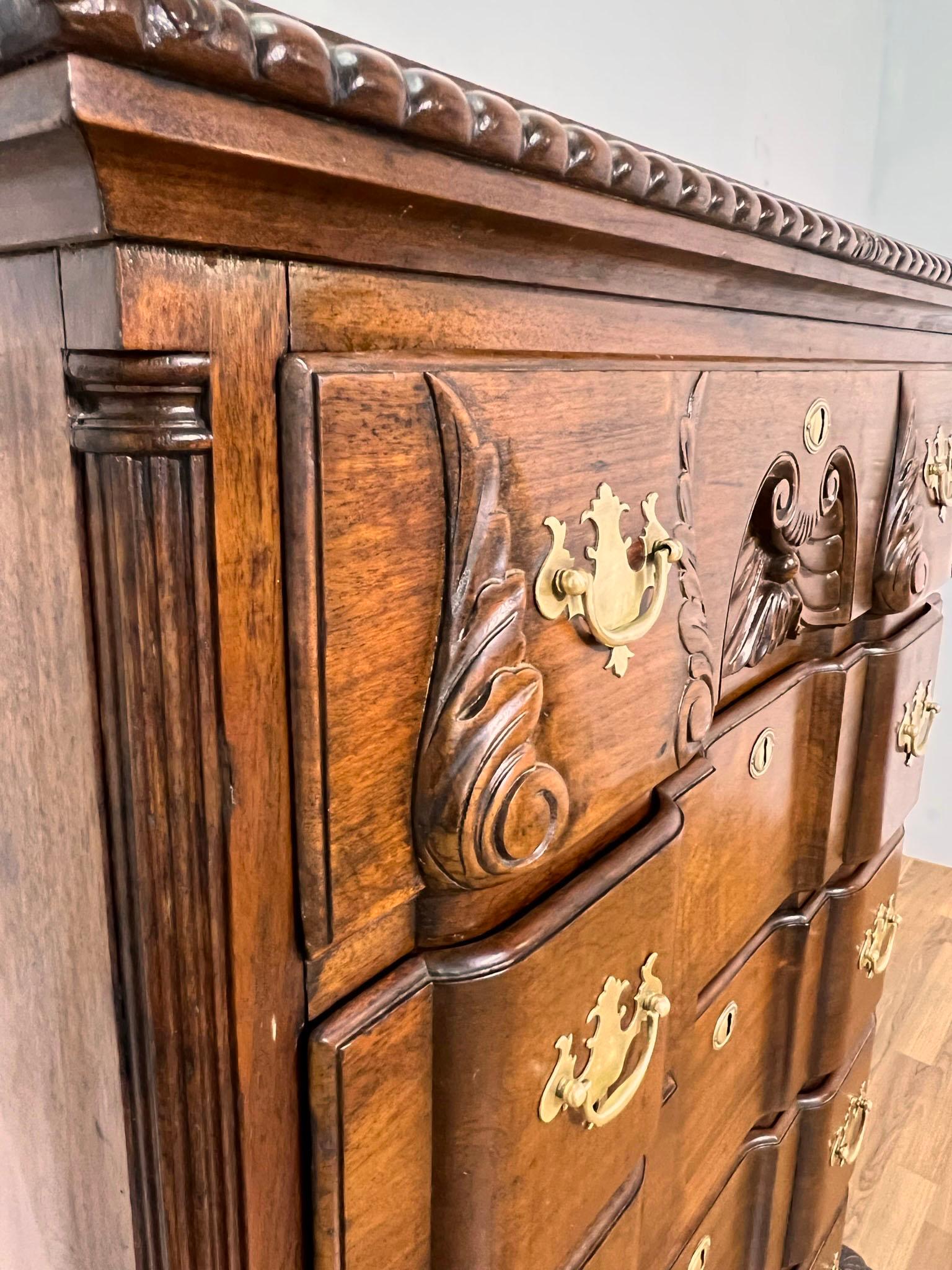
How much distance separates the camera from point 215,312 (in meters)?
0.26

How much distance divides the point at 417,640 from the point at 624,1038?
261mm

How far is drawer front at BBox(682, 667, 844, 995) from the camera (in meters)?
0.62

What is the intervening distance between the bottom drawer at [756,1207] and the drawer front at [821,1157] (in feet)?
0.05

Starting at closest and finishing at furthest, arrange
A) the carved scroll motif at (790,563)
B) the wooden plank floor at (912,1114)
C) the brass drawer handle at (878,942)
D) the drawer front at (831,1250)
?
1. the carved scroll motif at (790,563)
2. the brass drawer handle at (878,942)
3. the drawer front at (831,1250)
4. the wooden plank floor at (912,1114)

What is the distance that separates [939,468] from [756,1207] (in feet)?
2.32

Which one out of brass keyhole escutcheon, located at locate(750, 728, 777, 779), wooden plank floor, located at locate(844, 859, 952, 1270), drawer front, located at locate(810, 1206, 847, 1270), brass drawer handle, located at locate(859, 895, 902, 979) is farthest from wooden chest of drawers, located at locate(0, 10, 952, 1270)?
wooden plank floor, located at locate(844, 859, 952, 1270)

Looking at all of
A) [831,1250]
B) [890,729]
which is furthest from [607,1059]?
[831,1250]

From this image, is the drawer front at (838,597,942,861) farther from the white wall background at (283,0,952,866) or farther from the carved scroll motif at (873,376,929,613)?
the white wall background at (283,0,952,866)

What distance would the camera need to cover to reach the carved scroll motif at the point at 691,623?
0.47 m

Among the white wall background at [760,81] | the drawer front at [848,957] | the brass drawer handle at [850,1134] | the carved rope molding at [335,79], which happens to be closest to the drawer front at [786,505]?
the carved rope molding at [335,79]

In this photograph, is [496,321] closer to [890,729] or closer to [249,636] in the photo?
[249,636]

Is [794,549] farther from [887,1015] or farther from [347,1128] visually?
[887,1015]

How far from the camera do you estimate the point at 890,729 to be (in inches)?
34.6

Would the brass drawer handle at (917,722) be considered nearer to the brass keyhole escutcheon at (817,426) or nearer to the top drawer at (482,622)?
the brass keyhole escutcheon at (817,426)
